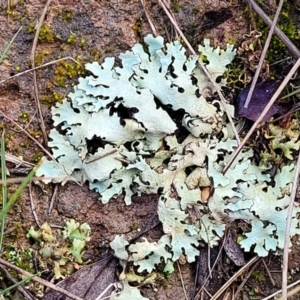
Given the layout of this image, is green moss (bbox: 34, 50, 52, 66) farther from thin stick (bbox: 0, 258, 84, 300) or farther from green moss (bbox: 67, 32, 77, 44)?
thin stick (bbox: 0, 258, 84, 300)

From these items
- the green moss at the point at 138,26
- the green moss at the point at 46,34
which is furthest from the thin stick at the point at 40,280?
the green moss at the point at 138,26

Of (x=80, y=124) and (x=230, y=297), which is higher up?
(x=80, y=124)

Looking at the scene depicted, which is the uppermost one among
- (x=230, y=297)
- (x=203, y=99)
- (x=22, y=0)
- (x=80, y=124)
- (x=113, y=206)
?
(x=22, y=0)

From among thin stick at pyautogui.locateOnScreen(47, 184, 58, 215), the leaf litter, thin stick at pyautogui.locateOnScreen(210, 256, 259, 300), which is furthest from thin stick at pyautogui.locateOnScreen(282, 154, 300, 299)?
thin stick at pyautogui.locateOnScreen(47, 184, 58, 215)

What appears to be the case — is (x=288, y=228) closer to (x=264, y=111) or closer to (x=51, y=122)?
(x=264, y=111)

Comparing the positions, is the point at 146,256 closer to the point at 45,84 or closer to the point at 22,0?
the point at 45,84

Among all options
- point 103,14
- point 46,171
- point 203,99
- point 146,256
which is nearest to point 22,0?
point 103,14

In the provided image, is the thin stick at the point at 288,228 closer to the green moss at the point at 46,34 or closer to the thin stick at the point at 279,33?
the thin stick at the point at 279,33
